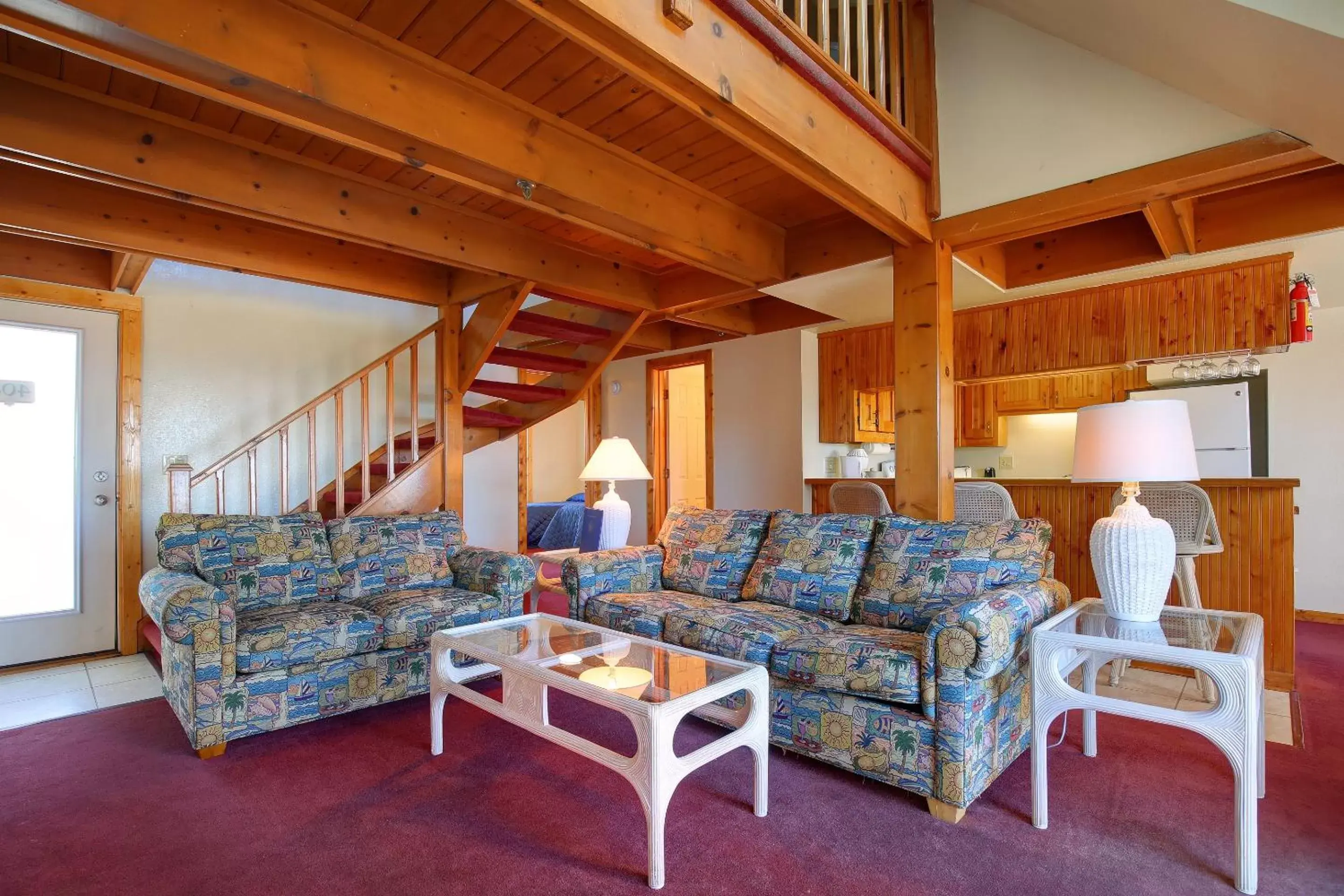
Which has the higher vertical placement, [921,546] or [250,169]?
[250,169]

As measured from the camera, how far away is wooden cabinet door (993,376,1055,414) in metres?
6.13

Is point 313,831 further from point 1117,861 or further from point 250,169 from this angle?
point 250,169

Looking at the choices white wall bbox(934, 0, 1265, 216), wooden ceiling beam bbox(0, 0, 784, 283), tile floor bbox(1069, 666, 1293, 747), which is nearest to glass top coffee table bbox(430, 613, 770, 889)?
tile floor bbox(1069, 666, 1293, 747)

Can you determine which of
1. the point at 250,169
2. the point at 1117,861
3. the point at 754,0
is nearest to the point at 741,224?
the point at 754,0

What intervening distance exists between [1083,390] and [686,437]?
3516mm

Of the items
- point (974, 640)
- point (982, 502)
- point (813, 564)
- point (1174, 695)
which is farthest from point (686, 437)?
point (974, 640)

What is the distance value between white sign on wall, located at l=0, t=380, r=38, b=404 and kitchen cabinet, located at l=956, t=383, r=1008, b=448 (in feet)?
21.5

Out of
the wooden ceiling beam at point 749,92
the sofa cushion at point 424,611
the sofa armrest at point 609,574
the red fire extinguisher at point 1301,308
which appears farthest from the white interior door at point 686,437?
the red fire extinguisher at point 1301,308

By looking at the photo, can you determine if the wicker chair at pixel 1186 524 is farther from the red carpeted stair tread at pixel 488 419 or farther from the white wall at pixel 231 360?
the white wall at pixel 231 360

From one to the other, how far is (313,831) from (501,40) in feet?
7.99

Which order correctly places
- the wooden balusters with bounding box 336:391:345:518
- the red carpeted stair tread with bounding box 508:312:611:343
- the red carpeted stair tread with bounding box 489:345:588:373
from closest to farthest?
the wooden balusters with bounding box 336:391:345:518 → the red carpeted stair tread with bounding box 508:312:611:343 → the red carpeted stair tread with bounding box 489:345:588:373

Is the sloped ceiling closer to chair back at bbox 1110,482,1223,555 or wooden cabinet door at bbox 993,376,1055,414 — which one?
chair back at bbox 1110,482,1223,555

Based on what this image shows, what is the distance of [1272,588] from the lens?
11.5 feet

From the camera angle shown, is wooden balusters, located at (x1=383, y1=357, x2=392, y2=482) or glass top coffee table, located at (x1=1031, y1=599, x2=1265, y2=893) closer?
glass top coffee table, located at (x1=1031, y1=599, x2=1265, y2=893)
